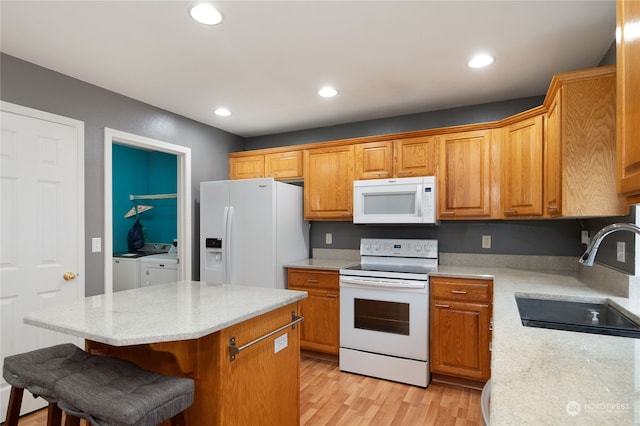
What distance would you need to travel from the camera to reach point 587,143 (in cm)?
200

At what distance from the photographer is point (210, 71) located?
101 inches

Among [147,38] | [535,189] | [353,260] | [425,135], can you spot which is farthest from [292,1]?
[353,260]

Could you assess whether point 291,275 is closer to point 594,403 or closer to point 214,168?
point 214,168

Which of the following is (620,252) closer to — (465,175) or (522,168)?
(522,168)

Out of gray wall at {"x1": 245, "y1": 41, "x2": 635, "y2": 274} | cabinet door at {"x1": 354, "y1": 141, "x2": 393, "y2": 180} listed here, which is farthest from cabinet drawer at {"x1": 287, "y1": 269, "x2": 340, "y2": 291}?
cabinet door at {"x1": 354, "y1": 141, "x2": 393, "y2": 180}

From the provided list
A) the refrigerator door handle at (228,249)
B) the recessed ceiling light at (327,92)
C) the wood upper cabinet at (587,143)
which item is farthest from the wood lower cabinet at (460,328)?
the refrigerator door handle at (228,249)

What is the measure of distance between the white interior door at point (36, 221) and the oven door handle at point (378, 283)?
2112mm

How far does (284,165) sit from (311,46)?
177 centimetres

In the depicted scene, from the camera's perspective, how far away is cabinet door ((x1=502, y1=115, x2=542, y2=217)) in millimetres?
2516

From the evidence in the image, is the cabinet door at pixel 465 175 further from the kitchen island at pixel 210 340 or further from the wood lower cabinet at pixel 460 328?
the kitchen island at pixel 210 340

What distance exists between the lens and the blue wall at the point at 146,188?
16.1 feet

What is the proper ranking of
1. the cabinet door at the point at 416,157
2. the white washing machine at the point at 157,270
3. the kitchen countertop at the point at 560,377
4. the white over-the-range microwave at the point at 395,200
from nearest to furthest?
1. the kitchen countertop at the point at 560,377
2. the white over-the-range microwave at the point at 395,200
3. the cabinet door at the point at 416,157
4. the white washing machine at the point at 157,270

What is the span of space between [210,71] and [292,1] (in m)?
1.05

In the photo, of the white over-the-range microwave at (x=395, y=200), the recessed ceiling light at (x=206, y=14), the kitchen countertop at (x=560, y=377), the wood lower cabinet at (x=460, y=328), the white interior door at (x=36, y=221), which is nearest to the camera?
the kitchen countertop at (x=560, y=377)
